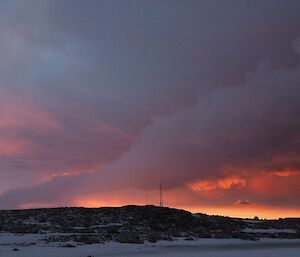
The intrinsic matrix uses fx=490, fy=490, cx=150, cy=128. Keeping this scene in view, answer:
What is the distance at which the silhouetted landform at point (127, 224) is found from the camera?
59.7m

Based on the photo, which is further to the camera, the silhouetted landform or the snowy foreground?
the silhouetted landform

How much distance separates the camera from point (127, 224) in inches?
2731

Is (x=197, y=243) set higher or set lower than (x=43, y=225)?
lower

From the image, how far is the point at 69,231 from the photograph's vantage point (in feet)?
198

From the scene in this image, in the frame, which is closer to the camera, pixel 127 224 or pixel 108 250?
pixel 108 250

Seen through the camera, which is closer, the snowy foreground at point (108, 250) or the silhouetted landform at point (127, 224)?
the snowy foreground at point (108, 250)

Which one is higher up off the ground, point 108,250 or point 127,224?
point 127,224

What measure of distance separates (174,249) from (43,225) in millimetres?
28356

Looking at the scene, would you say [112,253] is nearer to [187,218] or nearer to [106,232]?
[106,232]

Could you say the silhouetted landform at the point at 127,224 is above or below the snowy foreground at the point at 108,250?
above

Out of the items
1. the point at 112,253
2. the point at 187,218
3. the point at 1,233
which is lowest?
the point at 112,253

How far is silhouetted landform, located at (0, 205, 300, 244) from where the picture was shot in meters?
59.7

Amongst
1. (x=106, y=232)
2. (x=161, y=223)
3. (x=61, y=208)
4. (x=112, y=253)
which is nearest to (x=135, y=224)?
(x=161, y=223)

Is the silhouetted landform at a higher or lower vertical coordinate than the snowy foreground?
higher
